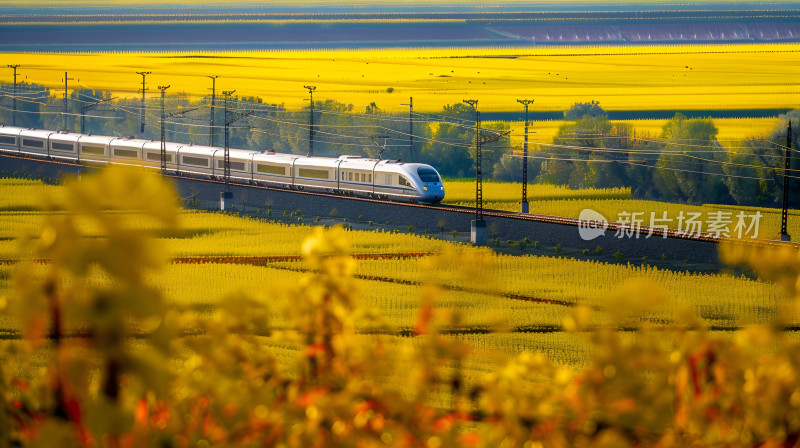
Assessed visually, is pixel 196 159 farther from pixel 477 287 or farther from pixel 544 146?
pixel 477 287

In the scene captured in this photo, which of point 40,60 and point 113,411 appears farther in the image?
point 40,60

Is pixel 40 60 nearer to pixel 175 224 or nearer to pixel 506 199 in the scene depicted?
pixel 506 199

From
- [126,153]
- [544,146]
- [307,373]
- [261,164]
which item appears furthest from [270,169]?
[307,373]

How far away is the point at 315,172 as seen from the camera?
7006cm

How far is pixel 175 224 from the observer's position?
355 centimetres

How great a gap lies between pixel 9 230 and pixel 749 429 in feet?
216

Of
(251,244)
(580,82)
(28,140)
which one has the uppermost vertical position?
(580,82)

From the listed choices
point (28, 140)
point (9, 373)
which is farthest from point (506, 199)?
point (9, 373)

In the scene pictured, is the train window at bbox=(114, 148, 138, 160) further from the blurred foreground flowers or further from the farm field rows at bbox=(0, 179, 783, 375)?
the blurred foreground flowers

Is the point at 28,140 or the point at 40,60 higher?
the point at 40,60

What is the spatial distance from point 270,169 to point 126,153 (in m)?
15.0

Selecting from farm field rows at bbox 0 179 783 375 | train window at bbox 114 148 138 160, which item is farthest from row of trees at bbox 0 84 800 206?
farm field rows at bbox 0 179 783 375

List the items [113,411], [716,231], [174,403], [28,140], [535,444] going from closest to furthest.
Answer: [113,411] < [535,444] < [174,403] < [716,231] < [28,140]

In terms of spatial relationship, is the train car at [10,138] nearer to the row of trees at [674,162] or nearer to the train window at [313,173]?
the train window at [313,173]
